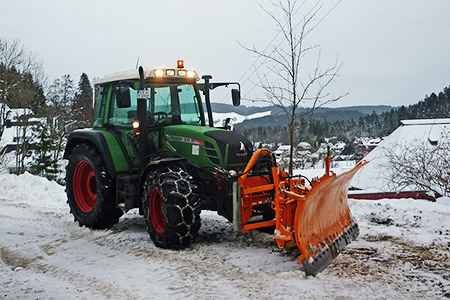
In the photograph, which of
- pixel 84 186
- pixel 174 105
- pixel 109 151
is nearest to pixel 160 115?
pixel 174 105

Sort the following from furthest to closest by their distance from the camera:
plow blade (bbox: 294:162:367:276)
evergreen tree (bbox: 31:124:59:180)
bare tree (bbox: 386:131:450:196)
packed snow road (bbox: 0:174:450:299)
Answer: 1. evergreen tree (bbox: 31:124:59:180)
2. bare tree (bbox: 386:131:450:196)
3. plow blade (bbox: 294:162:367:276)
4. packed snow road (bbox: 0:174:450:299)

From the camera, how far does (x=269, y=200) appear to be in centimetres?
554

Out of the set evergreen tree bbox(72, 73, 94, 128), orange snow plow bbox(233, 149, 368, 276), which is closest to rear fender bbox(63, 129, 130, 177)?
orange snow plow bbox(233, 149, 368, 276)

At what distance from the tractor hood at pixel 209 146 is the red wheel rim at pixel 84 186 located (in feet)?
6.23

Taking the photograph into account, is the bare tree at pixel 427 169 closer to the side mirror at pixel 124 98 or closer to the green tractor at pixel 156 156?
the green tractor at pixel 156 156

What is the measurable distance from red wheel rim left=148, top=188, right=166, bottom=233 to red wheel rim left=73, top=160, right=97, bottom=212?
1916 millimetres

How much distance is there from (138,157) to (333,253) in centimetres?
322

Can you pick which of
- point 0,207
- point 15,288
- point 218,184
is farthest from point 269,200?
point 0,207

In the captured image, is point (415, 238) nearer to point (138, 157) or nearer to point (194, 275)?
point (194, 275)

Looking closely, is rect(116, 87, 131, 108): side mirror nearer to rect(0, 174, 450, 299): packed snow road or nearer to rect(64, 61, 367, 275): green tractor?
rect(64, 61, 367, 275): green tractor

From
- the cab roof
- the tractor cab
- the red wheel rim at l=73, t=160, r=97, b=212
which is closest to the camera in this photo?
the tractor cab

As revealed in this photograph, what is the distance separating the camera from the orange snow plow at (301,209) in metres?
4.61

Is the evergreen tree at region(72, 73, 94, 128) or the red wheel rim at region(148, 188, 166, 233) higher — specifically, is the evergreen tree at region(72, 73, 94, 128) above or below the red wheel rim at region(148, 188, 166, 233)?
above

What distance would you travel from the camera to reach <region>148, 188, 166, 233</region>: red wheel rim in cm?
577
